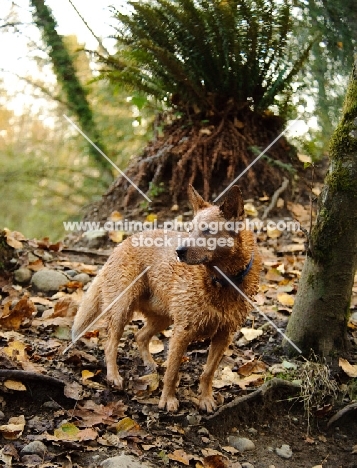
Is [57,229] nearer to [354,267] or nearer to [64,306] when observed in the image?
[64,306]

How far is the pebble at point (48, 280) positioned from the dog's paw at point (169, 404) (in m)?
2.08

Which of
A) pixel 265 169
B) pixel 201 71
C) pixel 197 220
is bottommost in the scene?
pixel 197 220

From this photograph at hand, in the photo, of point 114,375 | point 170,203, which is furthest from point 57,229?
point 114,375

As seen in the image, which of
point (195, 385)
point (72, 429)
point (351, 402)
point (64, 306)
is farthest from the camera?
point (64, 306)

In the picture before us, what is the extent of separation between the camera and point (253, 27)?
590 centimetres

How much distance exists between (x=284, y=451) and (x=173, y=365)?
898 millimetres

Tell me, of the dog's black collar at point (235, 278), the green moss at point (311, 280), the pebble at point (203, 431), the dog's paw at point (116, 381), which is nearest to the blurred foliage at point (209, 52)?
the green moss at point (311, 280)

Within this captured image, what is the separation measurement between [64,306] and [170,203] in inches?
99.3

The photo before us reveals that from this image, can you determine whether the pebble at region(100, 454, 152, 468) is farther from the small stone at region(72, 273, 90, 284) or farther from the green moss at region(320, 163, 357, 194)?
the small stone at region(72, 273, 90, 284)

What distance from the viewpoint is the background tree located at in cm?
596

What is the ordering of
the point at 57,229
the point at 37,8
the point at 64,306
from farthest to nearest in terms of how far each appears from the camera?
the point at 57,229 → the point at 37,8 → the point at 64,306

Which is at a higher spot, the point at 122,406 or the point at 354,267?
the point at 354,267

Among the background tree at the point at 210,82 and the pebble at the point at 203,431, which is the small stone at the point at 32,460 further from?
the background tree at the point at 210,82

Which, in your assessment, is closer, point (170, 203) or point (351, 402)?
point (351, 402)
